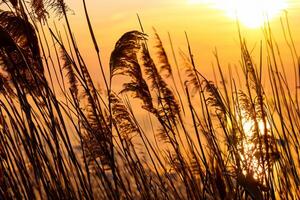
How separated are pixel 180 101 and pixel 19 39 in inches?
62.1

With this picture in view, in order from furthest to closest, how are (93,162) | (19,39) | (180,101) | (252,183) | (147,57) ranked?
1. (180,101)
2. (147,57)
3. (93,162)
4. (19,39)
5. (252,183)

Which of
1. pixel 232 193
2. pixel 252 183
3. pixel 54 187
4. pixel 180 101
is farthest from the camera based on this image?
pixel 180 101

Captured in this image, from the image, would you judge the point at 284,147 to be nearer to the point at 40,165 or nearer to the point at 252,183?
the point at 252,183

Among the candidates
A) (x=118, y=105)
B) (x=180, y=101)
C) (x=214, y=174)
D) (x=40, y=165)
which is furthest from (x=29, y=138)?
(x=180, y=101)

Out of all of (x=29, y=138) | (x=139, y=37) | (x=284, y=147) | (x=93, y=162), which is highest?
(x=139, y=37)

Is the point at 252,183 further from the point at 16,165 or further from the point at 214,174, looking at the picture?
the point at 16,165

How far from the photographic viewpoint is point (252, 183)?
1987 millimetres

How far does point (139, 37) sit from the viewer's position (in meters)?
2.65

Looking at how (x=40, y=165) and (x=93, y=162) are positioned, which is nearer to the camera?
(x=40, y=165)

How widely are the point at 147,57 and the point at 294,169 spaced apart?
126 centimetres

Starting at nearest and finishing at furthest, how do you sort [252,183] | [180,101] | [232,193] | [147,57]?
[252,183] → [232,193] → [147,57] → [180,101]

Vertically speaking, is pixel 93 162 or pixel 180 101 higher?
pixel 180 101

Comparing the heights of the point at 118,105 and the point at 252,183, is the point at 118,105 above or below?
above

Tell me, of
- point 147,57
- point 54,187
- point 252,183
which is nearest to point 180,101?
point 147,57
